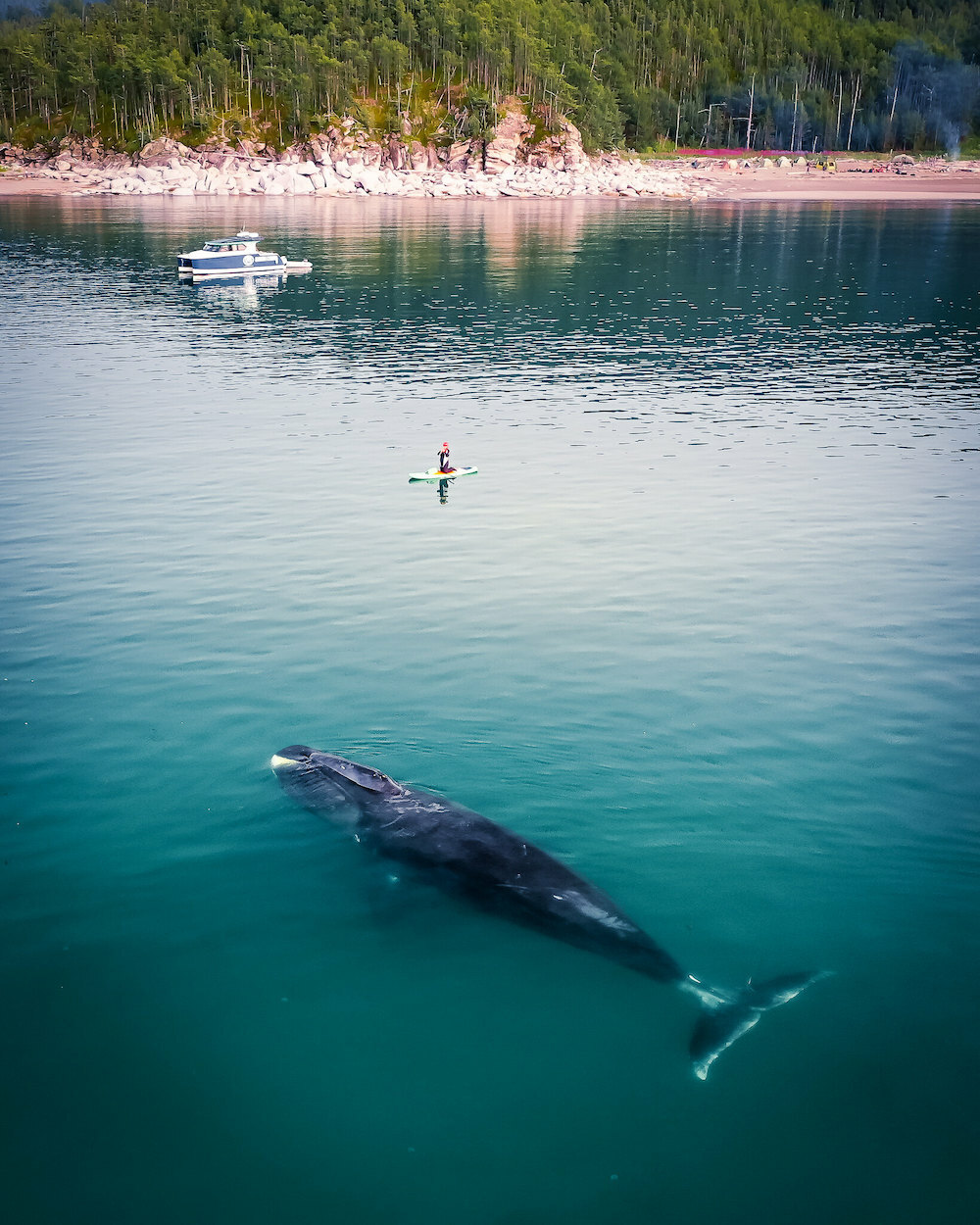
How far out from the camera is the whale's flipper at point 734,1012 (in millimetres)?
15023

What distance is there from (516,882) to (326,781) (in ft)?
16.4

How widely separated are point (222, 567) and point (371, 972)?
1905 cm

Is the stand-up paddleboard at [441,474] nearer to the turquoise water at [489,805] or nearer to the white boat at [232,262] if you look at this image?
the turquoise water at [489,805]

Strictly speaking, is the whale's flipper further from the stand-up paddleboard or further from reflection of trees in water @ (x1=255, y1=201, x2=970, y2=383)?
reflection of trees in water @ (x1=255, y1=201, x2=970, y2=383)

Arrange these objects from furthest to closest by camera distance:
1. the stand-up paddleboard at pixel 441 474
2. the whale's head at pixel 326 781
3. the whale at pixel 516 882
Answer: the stand-up paddleboard at pixel 441 474
the whale's head at pixel 326 781
the whale at pixel 516 882

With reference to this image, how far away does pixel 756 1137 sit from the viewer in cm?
1356

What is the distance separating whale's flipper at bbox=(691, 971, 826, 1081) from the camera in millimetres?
15023

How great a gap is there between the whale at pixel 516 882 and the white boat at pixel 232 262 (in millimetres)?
93123

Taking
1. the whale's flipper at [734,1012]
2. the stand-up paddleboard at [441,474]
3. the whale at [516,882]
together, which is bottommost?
the whale's flipper at [734,1012]

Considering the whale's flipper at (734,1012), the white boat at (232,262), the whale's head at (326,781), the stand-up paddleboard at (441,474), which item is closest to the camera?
the whale's flipper at (734,1012)

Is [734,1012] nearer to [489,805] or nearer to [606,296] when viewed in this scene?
[489,805]

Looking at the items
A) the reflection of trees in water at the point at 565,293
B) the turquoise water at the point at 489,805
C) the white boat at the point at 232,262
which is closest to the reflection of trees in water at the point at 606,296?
the reflection of trees in water at the point at 565,293

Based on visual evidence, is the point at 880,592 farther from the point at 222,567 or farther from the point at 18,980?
the point at 18,980

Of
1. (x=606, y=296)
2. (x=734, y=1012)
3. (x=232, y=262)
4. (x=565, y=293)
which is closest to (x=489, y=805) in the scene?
(x=734, y=1012)
